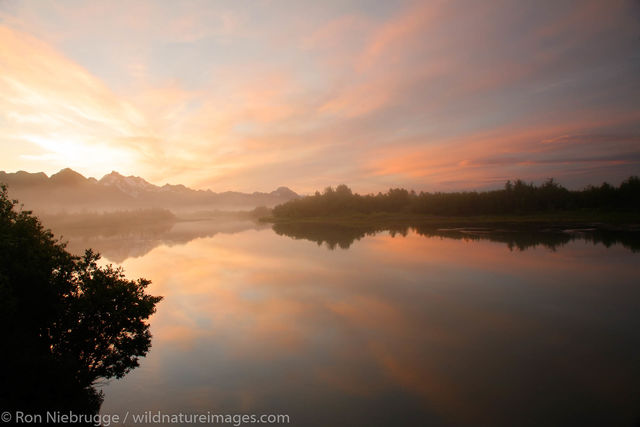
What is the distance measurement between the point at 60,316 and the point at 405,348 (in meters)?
11.0

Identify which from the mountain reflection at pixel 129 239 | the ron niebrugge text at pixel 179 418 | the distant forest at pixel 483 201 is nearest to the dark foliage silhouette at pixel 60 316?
the ron niebrugge text at pixel 179 418

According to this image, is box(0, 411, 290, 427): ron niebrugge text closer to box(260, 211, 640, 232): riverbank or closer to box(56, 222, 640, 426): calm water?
box(56, 222, 640, 426): calm water

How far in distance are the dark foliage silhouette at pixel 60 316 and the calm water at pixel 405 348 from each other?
1.65 m

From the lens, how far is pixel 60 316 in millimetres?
8258

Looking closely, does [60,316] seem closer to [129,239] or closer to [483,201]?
[129,239]

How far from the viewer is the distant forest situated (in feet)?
244

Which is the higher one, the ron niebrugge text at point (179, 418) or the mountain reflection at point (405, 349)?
the mountain reflection at point (405, 349)

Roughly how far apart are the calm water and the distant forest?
6717 cm

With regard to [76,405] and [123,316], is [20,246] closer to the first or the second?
[123,316]

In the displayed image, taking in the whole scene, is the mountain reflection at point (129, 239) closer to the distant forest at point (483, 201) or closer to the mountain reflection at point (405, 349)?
the mountain reflection at point (405, 349)

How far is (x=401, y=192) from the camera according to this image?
368ft

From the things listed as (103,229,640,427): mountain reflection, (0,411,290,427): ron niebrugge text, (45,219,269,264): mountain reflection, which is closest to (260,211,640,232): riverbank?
(103,229,640,427): mountain reflection

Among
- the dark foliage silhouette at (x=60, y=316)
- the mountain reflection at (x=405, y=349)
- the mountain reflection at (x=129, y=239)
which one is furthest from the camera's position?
the mountain reflection at (x=129, y=239)

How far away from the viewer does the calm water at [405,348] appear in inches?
320
